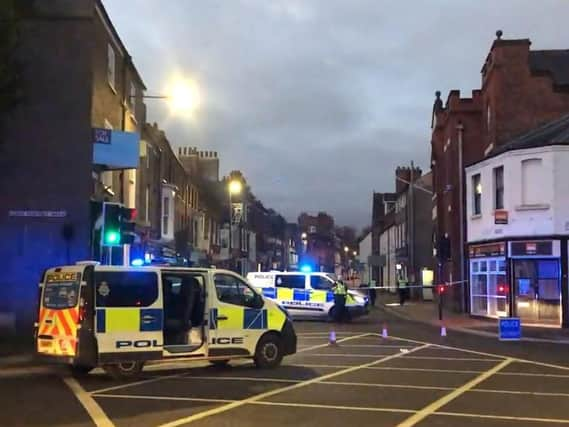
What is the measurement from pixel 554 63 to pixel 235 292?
27.3m

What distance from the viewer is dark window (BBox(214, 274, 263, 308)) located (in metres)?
15.0

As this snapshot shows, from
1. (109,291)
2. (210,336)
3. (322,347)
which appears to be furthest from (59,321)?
(322,347)

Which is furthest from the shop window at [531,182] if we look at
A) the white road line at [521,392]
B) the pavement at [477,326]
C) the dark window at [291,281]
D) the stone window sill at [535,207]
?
the white road line at [521,392]

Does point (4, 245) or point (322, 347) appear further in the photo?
point (4, 245)

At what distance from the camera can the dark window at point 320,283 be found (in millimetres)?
30797

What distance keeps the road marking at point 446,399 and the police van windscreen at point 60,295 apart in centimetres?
643

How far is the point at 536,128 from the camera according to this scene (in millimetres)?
32406

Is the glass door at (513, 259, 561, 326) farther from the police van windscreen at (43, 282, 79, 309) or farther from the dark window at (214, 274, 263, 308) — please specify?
the police van windscreen at (43, 282, 79, 309)

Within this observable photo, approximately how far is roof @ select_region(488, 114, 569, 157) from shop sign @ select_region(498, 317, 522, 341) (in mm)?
7919

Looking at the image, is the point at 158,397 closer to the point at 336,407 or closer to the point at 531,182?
the point at 336,407

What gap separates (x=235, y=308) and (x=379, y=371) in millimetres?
3058

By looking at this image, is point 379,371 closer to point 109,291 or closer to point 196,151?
point 109,291

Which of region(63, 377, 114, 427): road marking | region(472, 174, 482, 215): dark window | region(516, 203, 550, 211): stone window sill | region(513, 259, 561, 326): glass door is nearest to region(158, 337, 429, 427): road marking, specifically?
region(63, 377, 114, 427): road marking

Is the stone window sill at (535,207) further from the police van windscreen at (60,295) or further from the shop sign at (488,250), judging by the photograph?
the police van windscreen at (60,295)
